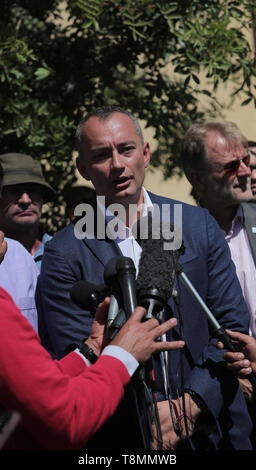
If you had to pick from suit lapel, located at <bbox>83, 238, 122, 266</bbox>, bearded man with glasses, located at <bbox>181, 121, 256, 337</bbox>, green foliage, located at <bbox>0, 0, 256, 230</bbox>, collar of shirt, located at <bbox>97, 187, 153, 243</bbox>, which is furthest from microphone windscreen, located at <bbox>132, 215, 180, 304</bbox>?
green foliage, located at <bbox>0, 0, 256, 230</bbox>

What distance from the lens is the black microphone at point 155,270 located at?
2.15 metres

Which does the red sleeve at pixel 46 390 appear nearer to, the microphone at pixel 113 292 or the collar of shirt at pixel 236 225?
the microphone at pixel 113 292

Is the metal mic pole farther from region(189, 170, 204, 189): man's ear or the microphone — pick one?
region(189, 170, 204, 189): man's ear

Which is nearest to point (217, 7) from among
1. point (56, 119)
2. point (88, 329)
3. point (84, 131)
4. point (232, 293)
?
point (56, 119)

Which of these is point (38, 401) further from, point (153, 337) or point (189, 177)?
point (189, 177)

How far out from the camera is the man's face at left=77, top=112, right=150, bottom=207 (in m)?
3.11

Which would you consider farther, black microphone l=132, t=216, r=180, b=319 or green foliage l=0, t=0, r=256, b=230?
green foliage l=0, t=0, r=256, b=230

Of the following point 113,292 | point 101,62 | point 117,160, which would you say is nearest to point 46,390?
point 113,292

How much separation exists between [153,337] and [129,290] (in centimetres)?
18

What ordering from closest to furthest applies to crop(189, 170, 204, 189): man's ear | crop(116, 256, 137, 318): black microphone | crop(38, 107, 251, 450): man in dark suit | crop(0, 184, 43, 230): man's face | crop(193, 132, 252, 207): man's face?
1. crop(116, 256, 137, 318): black microphone
2. crop(38, 107, 251, 450): man in dark suit
3. crop(193, 132, 252, 207): man's face
4. crop(189, 170, 204, 189): man's ear
5. crop(0, 184, 43, 230): man's face

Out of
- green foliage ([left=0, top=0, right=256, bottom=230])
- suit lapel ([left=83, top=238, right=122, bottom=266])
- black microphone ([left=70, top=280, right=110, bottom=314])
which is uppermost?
green foliage ([left=0, top=0, right=256, bottom=230])

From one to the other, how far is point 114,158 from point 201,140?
1406 mm

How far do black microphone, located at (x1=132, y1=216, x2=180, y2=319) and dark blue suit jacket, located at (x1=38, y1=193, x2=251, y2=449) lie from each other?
0.49 metres

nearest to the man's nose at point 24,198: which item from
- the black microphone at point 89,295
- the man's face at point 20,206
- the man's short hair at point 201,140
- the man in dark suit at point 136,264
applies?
the man's face at point 20,206
